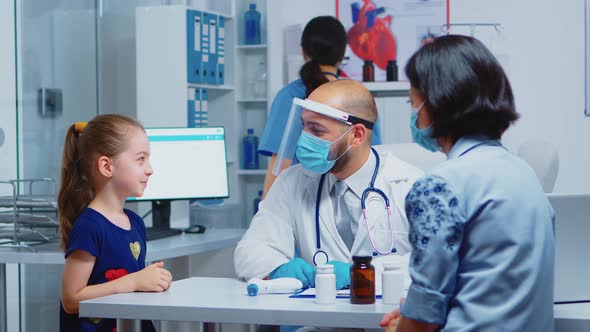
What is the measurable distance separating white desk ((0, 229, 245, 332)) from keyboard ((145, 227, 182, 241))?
0.07 ft

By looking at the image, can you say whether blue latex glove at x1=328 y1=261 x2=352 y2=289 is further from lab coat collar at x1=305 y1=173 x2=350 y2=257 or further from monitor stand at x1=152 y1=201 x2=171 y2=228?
monitor stand at x1=152 y1=201 x2=171 y2=228

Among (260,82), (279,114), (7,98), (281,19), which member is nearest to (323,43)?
(279,114)

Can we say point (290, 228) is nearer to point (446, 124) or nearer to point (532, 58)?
point (446, 124)

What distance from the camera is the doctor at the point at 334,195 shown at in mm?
2494

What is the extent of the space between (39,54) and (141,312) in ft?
8.48

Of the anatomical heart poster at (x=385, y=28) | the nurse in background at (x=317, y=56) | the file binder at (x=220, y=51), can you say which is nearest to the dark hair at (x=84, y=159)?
the nurse in background at (x=317, y=56)

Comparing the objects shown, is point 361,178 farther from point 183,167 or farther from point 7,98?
point 7,98

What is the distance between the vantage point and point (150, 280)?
2215 millimetres

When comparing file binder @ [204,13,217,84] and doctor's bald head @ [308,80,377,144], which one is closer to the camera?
doctor's bald head @ [308,80,377,144]

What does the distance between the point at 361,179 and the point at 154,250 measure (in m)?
1.00

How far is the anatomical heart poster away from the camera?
20.4 feet

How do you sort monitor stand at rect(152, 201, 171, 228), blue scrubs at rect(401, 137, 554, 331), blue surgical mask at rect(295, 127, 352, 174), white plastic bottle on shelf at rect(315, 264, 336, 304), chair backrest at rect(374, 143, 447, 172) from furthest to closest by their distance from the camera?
monitor stand at rect(152, 201, 171, 228) → chair backrest at rect(374, 143, 447, 172) → blue surgical mask at rect(295, 127, 352, 174) → white plastic bottle on shelf at rect(315, 264, 336, 304) → blue scrubs at rect(401, 137, 554, 331)

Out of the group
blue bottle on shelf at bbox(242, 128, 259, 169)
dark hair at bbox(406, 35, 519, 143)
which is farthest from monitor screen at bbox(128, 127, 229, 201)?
dark hair at bbox(406, 35, 519, 143)

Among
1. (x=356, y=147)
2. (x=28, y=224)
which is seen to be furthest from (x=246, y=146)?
(x=356, y=147)
